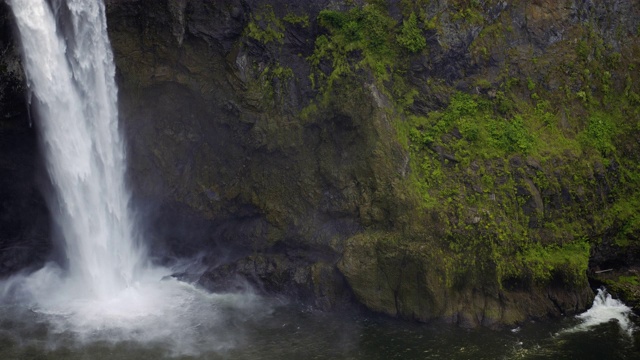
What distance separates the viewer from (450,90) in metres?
21.0

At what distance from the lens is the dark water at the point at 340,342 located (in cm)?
1661

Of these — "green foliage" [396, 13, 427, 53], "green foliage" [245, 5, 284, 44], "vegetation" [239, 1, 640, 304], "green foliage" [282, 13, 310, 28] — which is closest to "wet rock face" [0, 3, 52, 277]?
"green foliage" [245, 5, 284, 44]

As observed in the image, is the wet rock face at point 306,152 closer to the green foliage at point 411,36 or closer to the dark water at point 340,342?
the green foliage at point 411,36

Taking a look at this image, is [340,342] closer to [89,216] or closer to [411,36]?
[89,216]

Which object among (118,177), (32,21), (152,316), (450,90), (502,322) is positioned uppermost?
(32,21)

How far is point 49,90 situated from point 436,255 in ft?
42.5

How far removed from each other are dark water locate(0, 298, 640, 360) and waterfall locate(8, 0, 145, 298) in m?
2.83

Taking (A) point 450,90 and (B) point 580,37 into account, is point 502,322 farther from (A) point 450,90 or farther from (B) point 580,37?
(B) point 580,37

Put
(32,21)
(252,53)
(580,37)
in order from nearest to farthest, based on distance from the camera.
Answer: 1. (32,21)
2. (252,53)
3. (580,37)

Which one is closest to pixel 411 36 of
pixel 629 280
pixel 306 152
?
pixel 306 152

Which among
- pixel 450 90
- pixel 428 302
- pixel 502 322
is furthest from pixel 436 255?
pixel 450 90

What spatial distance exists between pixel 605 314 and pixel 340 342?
843 cm

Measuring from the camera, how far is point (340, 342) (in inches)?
695

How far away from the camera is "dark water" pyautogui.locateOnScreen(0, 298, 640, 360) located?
16609mm
